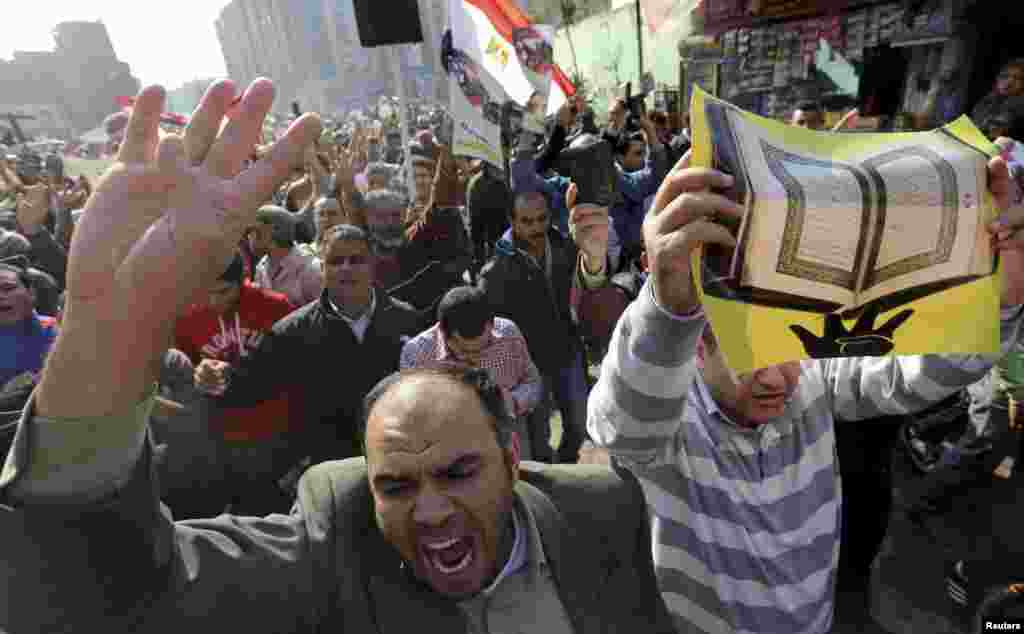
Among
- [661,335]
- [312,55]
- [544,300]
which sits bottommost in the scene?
[312,55]

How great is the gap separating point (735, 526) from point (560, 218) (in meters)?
3.76

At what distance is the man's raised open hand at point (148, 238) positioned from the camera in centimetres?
72

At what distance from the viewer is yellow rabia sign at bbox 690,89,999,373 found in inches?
37.5

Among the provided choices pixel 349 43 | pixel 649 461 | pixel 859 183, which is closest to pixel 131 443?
pixel 649 461

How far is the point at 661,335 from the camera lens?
3.63 ft

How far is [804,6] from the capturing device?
1032 centimetres

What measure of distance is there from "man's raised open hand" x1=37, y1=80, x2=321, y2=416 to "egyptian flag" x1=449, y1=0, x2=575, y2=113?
4387 millimetres

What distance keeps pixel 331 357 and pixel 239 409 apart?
0.45m

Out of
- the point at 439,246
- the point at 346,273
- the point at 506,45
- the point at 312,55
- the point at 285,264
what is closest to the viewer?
the point at 346,273

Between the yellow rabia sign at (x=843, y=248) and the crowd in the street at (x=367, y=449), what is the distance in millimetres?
50

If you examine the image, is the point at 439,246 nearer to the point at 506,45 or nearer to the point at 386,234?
the point at 386,234

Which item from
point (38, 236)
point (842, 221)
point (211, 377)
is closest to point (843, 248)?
point (842, 221)

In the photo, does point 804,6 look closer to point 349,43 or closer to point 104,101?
point 349,43

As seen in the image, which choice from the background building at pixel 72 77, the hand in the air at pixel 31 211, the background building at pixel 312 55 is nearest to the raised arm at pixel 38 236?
the hand in the air at pixel 31 211
